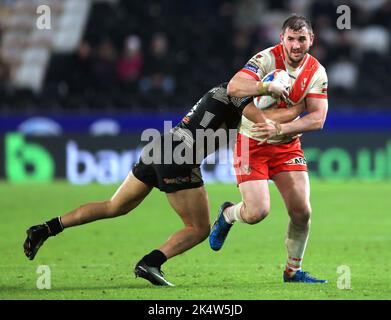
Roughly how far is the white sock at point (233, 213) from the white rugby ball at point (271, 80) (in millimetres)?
927

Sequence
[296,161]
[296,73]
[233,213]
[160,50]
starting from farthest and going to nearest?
[160,50], [233,213], [296,161], [296,73]

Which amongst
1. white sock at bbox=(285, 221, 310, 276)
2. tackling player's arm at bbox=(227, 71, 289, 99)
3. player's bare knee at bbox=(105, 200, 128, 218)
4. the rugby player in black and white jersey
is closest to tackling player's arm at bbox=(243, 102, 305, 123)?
the rugby player in black and white jersey

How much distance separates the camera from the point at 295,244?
29.0 ft

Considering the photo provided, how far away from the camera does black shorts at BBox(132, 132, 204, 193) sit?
8.65 m

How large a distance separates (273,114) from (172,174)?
102cm

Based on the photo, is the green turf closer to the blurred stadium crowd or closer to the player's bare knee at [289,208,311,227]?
the player's bare knee at [289,208,311,227]

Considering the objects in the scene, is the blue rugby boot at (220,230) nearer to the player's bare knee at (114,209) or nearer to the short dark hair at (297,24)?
the player's bare knee at (114,209)

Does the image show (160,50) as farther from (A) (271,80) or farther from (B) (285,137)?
(A) (271,80)

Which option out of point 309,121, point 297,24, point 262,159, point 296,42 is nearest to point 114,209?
point 262,159

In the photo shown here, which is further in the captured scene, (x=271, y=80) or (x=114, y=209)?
(x=114, y=209)


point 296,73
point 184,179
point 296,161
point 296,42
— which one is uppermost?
point 296,42

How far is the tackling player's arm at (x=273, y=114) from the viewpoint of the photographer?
27.8 feet

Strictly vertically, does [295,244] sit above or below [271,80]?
below

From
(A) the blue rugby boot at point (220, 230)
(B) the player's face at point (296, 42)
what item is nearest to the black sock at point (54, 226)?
(A) the blue rugby boot at point (220, 230)
